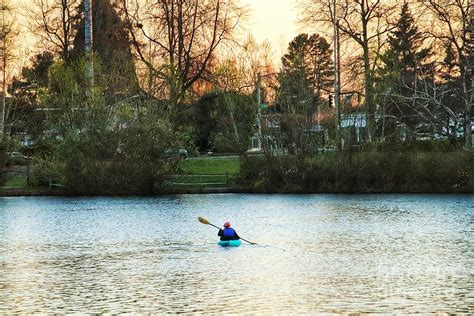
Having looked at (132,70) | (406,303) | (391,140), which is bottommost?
(406,303)

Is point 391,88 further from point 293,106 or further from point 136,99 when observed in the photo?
point 136,99

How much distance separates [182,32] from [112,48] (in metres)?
12.3

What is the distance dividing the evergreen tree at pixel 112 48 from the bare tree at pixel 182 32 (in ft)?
5.77

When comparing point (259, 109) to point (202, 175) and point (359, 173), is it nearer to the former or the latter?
point (359, 173)

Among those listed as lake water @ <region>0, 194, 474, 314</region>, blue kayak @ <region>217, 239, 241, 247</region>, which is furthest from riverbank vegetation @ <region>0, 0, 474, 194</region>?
blue kayak @ <region>217, 239, 241, 247</region>

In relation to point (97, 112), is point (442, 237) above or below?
below

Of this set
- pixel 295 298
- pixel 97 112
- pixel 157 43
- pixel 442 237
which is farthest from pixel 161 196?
pixel 295 298

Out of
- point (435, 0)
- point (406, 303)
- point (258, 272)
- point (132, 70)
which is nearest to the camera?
point (406, 303)

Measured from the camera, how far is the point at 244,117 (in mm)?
69625

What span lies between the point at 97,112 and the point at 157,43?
10.3m

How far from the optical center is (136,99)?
7106 cm

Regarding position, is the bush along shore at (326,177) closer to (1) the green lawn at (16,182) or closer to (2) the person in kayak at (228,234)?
(1) the green lawn at (16,182)

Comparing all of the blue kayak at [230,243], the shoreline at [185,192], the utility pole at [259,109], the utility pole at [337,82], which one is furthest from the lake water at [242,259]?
the utility pole at [337,82]

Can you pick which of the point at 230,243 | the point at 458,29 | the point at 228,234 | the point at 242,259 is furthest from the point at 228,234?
the point at 458,29
